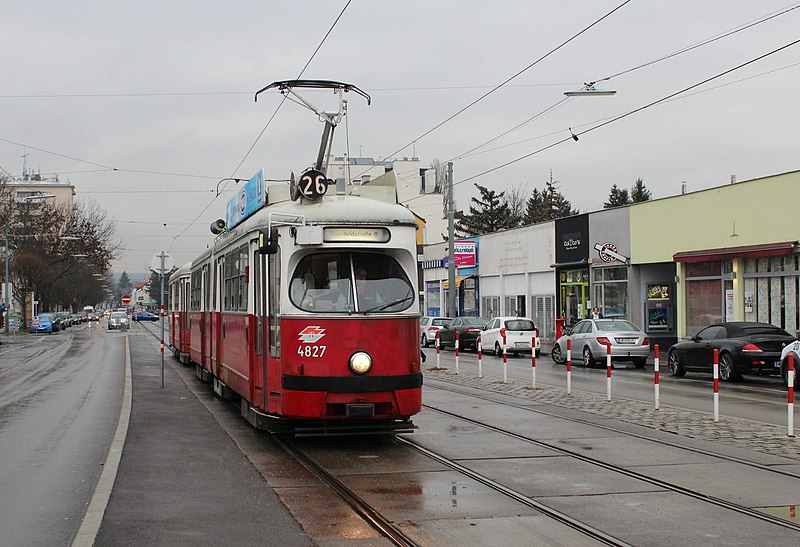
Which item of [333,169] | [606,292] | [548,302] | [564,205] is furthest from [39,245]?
[564,205]

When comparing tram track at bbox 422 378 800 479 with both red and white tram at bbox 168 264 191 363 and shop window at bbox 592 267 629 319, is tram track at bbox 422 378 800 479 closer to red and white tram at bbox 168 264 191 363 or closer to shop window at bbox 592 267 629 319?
red and white tram at bbox 168 264 191 363

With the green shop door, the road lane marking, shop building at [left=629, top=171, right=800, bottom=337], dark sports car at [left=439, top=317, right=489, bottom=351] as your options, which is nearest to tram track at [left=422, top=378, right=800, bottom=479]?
the road lane marking

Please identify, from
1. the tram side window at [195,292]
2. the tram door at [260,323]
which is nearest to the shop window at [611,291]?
the tram side window at [195,292]

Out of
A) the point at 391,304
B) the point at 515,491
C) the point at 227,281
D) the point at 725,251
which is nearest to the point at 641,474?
the point at 515,491

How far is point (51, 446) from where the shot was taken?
12328 mm

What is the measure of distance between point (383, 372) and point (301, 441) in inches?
74.4

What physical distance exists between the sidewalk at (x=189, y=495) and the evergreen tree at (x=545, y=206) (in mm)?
81060

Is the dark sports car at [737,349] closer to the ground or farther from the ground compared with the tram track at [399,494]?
farther from the ground

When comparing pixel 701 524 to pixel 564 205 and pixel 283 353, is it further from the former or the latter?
pixel 564 205

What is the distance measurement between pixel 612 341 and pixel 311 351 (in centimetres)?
1889

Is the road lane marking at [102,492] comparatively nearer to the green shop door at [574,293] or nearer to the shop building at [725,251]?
the shop building at [725,251]

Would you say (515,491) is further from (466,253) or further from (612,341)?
(466,253)

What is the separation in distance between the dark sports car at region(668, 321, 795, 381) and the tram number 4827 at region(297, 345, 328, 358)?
1481cm

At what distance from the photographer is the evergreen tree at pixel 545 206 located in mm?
93812
